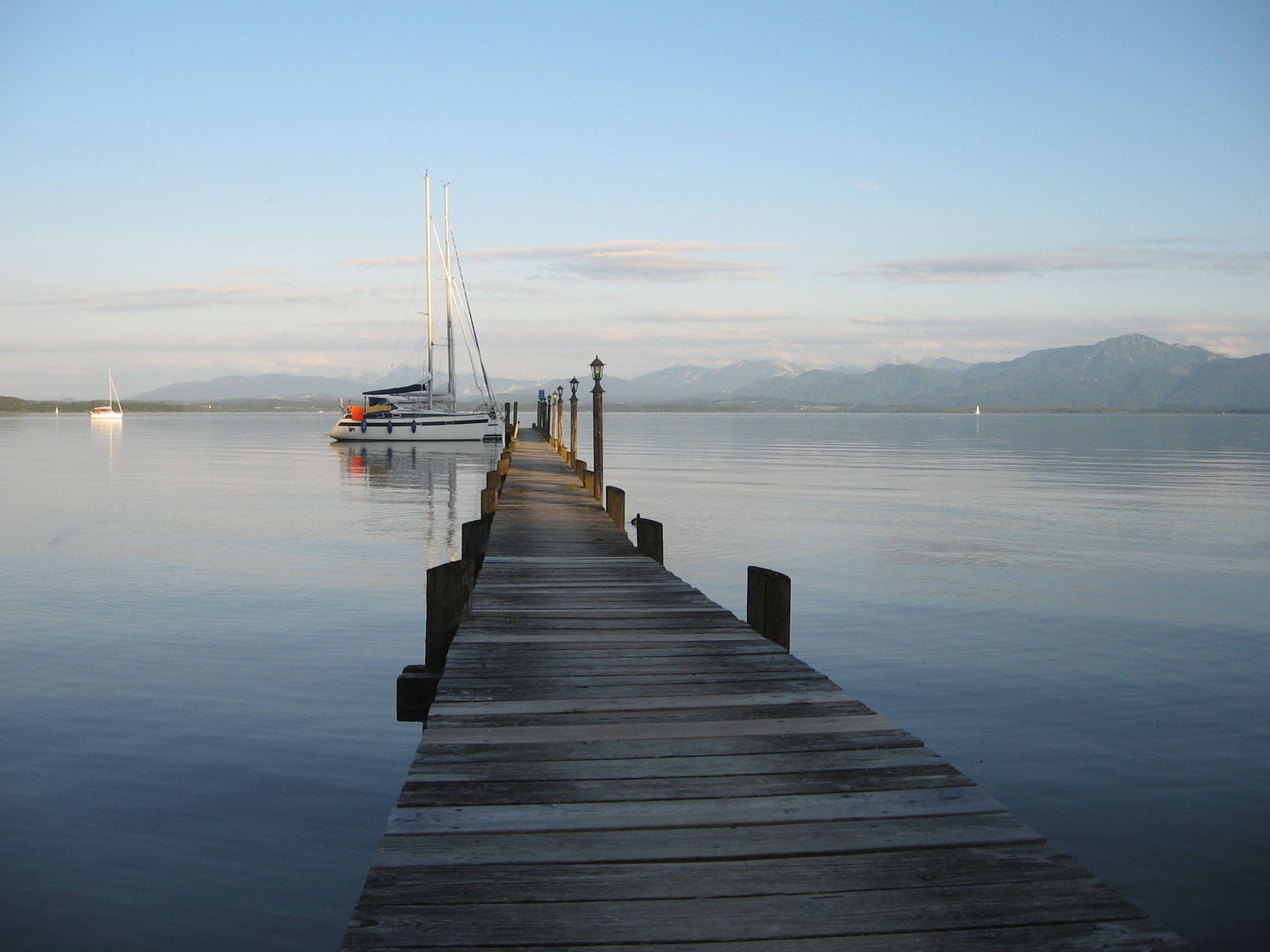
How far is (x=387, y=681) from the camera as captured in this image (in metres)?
10.4

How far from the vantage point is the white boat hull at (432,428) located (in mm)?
59969

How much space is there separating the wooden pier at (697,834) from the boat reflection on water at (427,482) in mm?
13035

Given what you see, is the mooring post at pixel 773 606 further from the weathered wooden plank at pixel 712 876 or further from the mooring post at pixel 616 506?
the mooring post at pixel 616 506

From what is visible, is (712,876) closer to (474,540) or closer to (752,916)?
(752,916)

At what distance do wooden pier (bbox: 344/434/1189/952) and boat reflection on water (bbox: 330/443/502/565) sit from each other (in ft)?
42.8

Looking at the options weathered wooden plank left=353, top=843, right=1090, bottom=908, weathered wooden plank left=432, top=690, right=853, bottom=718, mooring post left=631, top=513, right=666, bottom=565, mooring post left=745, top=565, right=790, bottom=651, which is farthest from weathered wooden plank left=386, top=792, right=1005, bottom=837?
mooring post left=631, top=513, right=666, bottom=565

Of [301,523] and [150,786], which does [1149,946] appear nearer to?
[150,786]

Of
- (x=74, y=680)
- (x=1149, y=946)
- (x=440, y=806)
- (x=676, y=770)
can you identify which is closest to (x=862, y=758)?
(x=676, y=770)

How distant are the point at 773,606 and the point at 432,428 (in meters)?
54.6

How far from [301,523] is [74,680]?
13.9 meters

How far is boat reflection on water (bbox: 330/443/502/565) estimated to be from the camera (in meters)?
23.1

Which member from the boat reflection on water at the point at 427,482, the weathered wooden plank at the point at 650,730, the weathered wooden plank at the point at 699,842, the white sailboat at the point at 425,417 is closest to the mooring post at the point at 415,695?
the weathered wooden plank at the point at 650,730

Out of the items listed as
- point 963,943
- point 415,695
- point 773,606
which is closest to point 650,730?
point 963,943

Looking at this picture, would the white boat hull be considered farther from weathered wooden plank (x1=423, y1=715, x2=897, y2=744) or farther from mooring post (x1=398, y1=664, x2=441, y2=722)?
weathered wooden plank (x1=423, y1=715, x2=897, y2=744)
